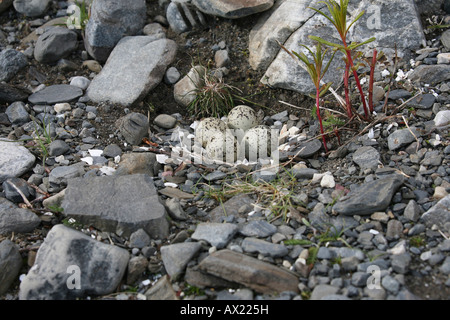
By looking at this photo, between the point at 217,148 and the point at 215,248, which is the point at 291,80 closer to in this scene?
the point at 217,148

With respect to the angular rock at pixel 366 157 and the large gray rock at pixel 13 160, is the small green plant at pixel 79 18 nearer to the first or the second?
the large gray rock at pixel 13 160

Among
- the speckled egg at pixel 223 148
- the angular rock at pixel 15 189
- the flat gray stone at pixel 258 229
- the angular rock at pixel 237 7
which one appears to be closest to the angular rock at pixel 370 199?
the flat gray stone at pixel 258 229

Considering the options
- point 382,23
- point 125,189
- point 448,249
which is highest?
point 382,23

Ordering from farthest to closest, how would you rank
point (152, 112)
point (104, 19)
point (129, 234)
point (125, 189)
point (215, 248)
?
point (104, 19) < point (152, 112) < point (125, 189) < point (129, 234) < point (215, 248)

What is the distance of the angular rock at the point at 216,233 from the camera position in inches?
121

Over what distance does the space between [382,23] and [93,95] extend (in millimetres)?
2728

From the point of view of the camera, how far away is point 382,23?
14.8ft

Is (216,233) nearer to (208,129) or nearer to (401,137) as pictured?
(208,129)

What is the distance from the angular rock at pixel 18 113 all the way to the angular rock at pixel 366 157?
115 inches

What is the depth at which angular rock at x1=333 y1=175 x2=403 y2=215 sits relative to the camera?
10.3ft

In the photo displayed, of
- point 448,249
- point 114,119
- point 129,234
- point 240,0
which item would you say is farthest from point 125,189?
point 240,0

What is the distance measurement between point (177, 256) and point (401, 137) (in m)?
1.87

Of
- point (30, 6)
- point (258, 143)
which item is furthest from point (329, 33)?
point (30, 6)

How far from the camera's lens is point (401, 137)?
370 cm
